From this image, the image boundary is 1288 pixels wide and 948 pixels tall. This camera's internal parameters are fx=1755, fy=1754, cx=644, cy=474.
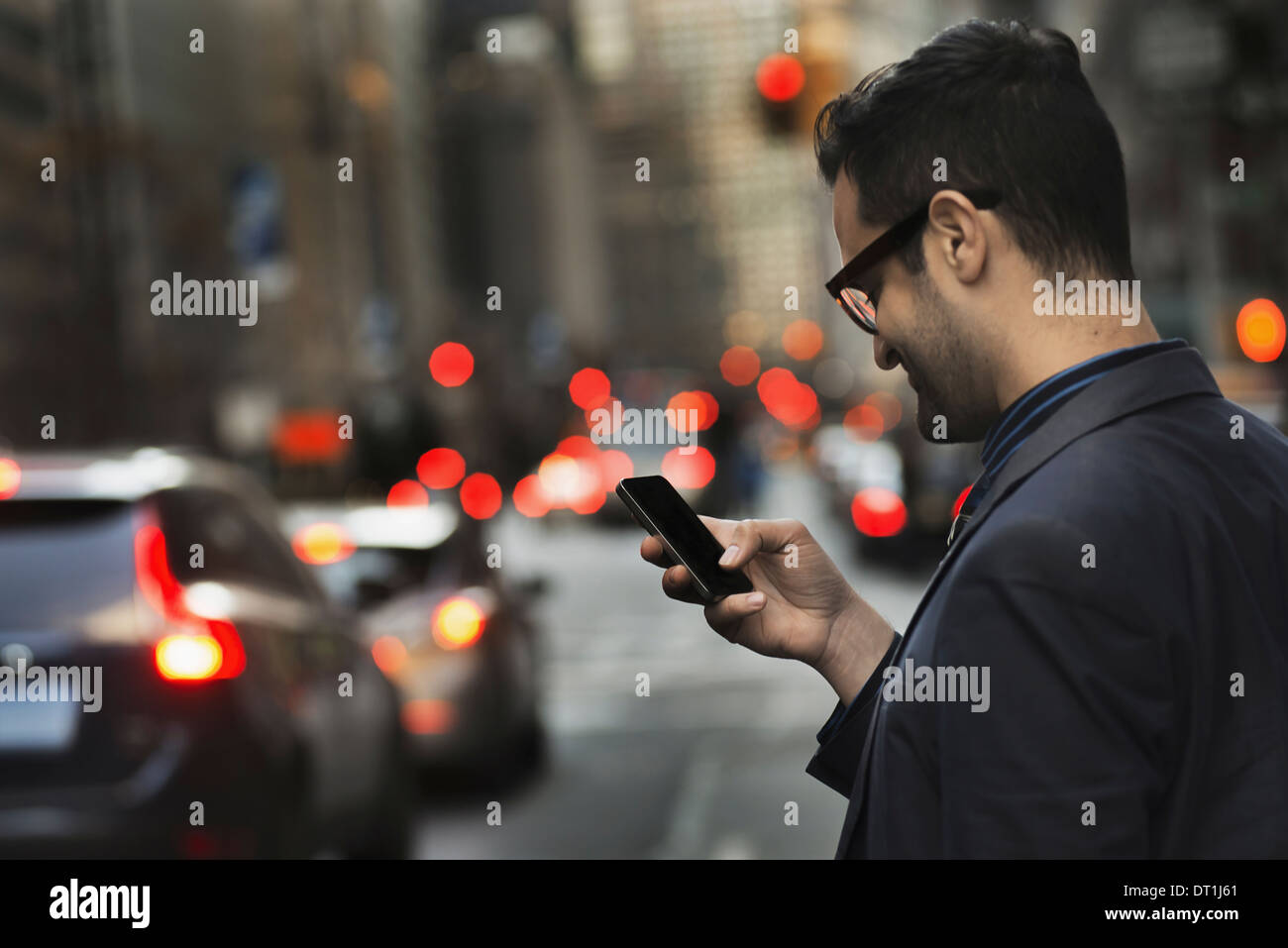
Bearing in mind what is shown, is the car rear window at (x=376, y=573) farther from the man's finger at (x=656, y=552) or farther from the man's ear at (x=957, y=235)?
the man's ear at (x=957, y=235)

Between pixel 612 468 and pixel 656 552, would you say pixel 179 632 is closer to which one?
pixel 656 552

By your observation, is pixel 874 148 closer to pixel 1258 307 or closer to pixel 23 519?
pixel 23 519

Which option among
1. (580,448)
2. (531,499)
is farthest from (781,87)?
(580,448)

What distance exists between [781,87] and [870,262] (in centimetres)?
1055

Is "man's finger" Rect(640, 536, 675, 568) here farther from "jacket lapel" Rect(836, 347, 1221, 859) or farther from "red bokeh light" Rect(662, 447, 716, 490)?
"red bokeh light" Rect(662, 447, 716, 490)

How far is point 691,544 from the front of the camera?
7.23ft

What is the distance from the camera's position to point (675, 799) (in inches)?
355

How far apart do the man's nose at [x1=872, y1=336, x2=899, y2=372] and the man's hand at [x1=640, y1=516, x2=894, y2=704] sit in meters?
0.26

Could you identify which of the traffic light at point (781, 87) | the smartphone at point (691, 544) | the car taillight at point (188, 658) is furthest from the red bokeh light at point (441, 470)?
the smartphone at point (691, 544)

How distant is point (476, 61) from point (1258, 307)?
431 ft

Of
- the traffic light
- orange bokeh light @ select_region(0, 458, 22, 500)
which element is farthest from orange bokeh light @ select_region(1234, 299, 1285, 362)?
orange bokeh light @ select_region(0, 458, 22, 500)

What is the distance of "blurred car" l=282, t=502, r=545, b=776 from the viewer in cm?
925

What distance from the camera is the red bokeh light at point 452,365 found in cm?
7288
